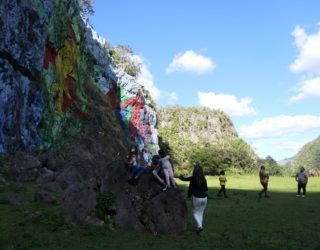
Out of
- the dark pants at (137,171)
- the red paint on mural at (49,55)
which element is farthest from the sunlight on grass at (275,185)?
the dark pants at (137,171)

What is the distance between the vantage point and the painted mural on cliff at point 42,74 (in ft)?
84.4

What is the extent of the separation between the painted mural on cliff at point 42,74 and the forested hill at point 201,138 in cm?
5088

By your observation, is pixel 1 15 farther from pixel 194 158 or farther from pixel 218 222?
pixel 194 158

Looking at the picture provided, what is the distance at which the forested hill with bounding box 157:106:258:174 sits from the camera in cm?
9462

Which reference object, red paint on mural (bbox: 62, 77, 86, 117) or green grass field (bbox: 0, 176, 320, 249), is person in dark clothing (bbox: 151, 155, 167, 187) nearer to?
green grass field (bbox: 0, 176, 320, 249)

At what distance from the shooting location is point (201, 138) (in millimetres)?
119812

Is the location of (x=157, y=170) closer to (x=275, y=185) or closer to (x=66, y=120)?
(x=66, y=120)

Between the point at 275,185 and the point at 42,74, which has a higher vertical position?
the point at 42,74

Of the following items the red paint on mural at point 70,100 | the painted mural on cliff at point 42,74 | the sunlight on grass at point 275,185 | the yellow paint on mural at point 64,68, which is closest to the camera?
the painted mural on cliff at point 42,74

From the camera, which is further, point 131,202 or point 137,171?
point 137,171

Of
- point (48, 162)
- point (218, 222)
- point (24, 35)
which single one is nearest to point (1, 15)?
point (24, 35)

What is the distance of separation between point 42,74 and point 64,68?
5603mm

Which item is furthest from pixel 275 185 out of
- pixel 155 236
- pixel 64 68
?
pixel 155 236

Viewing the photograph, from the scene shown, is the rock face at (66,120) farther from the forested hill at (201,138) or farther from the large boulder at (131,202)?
the forested hill at (201,138)
